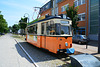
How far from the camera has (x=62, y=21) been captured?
7.45m

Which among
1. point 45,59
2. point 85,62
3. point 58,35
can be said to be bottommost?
point 45,59

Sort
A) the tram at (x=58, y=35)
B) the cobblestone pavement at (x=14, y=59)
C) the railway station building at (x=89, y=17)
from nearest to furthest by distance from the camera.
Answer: the cobblestone pavement at (x=14, y=59) → the tram at (x=58, y=35) → the railway station building at (x=89, y=17)

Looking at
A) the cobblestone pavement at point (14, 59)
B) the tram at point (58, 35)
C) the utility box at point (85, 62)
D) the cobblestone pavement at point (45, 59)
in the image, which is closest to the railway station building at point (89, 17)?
the cobblestone pavement at point (14, 59)

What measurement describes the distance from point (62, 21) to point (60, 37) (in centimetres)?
126

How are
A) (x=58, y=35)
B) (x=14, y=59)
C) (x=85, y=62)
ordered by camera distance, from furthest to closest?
(x=58, y=35), (x=14, y=59), (x=85, y=62)

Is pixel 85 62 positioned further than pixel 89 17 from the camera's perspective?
No

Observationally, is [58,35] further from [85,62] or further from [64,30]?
[85,62]

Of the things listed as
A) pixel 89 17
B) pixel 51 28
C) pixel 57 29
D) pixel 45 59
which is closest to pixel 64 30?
pixel 57 29

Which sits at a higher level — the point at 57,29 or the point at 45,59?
the point at 57,29

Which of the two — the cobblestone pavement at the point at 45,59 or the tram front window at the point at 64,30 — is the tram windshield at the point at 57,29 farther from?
the cobblestone pavement at the point at 45,59

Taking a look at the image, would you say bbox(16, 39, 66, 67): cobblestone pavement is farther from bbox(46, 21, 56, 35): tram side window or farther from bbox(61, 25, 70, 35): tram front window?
Answer: bbox(61, 25, 70, 35): tram front window

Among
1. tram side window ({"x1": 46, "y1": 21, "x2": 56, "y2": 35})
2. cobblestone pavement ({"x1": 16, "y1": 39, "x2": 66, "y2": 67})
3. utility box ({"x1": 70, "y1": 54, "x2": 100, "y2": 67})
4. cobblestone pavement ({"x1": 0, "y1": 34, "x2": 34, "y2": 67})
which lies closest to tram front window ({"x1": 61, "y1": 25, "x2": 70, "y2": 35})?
tram side window ({"x1": 46, "y1": 21, "x2": 56, "y2": 35})

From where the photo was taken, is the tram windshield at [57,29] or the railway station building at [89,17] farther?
the railway station building at [89,17]

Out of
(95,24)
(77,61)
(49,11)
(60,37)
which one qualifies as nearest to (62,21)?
(60,37)
